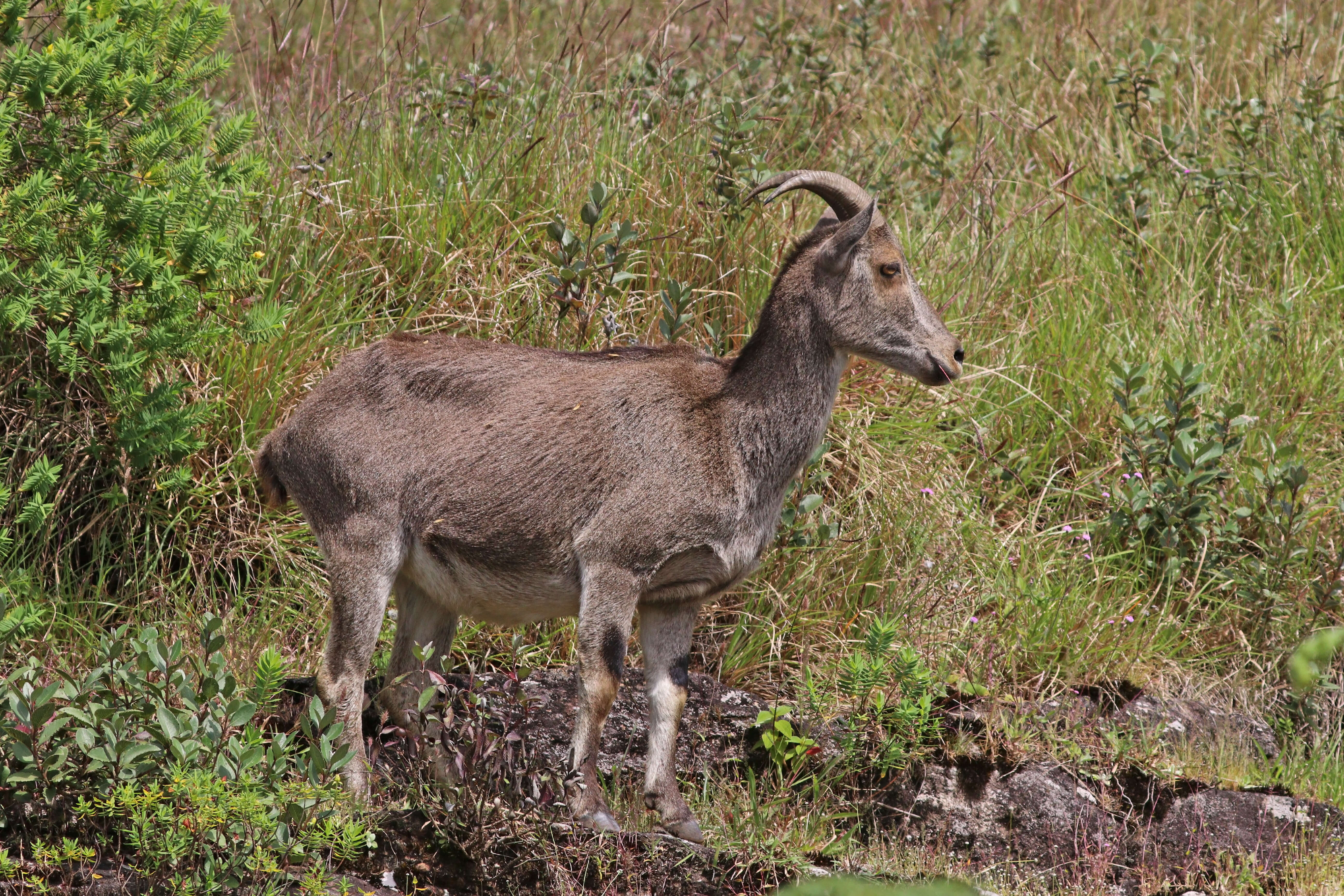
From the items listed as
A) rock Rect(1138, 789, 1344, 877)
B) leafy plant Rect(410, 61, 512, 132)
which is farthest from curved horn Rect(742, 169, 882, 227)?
leafy plant Rect(410, 61, 512, 132)

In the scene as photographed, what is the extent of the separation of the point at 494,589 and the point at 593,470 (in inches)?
24.1

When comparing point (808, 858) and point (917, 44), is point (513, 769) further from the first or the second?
point (917, 44)

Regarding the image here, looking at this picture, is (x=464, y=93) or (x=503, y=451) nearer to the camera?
(x=503, y=451)

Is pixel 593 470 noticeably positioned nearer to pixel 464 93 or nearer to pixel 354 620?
pixel 354 620

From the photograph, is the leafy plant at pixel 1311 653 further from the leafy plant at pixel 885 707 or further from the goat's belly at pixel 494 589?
the leafy plant at pixel 885 707

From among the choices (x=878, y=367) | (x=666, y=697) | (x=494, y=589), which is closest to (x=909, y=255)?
(x=878, y=367)

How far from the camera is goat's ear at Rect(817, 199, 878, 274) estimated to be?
18.8ft

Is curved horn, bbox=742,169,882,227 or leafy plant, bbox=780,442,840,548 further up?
curved horn, bbox=742,169,882,227

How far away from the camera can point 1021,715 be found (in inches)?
261

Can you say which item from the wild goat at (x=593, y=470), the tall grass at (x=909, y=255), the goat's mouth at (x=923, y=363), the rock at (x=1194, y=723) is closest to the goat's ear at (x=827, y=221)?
the wild goat at (x=593, y=470)

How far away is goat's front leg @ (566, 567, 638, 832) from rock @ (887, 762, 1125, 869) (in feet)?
5.23

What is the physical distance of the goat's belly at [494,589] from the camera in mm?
5613

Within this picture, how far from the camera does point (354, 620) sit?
18.5 feet

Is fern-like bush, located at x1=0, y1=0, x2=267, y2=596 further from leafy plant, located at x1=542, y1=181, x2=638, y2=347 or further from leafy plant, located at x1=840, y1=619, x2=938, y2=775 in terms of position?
leafy plant, located at x1=840, y1=619, x2=938, y2=775
